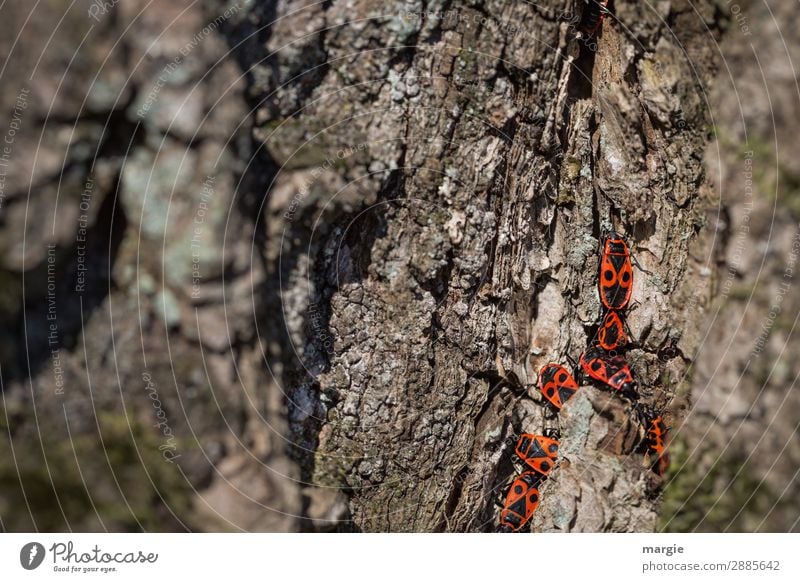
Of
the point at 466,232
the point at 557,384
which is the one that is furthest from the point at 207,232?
the point at 557,384

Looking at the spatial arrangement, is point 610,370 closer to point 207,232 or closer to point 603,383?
point 603,383

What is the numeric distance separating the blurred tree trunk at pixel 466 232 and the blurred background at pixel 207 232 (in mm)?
17

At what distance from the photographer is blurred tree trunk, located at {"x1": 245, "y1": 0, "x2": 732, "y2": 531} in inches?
84.7

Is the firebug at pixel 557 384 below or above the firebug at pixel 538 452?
above

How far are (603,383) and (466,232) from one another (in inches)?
37.9

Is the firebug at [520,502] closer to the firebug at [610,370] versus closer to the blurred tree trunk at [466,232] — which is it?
the blurred tree trunk at [466,232]

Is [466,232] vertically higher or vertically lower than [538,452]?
higher

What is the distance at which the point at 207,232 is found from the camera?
6.70 feet

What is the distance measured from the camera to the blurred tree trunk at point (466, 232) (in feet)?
7.06

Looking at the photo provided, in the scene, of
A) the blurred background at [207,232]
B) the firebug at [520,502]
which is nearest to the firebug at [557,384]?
the firebug at [520,502]

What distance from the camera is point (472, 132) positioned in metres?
2.29

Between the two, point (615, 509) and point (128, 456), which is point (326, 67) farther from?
point (615, 509)
